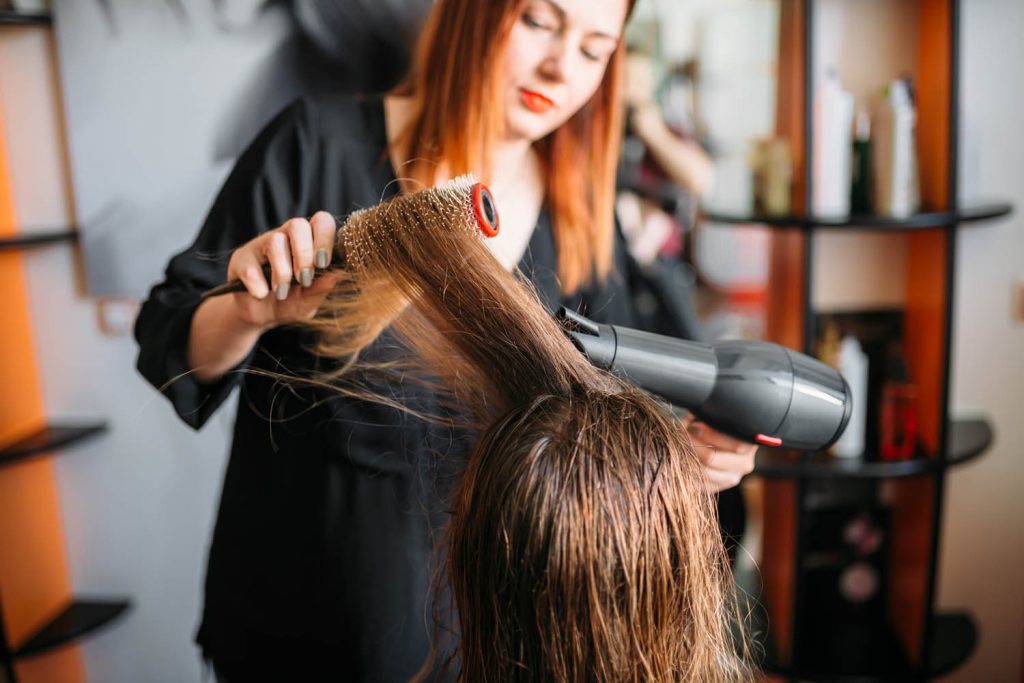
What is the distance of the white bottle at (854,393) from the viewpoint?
162 centimetres

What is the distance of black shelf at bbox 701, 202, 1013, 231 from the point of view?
4.89 feet

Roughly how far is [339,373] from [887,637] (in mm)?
1533

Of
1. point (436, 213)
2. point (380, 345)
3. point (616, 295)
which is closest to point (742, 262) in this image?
point (616, 295)

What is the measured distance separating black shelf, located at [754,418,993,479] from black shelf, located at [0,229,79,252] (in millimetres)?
1466

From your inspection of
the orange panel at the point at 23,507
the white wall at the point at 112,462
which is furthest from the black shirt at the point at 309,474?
the orange panel at the point at 23,507

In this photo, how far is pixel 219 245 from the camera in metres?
1.05

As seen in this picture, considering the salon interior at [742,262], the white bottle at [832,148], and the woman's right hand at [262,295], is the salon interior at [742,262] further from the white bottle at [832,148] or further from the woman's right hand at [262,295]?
the woman's right hand at [262,295]

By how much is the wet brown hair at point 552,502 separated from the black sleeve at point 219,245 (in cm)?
34

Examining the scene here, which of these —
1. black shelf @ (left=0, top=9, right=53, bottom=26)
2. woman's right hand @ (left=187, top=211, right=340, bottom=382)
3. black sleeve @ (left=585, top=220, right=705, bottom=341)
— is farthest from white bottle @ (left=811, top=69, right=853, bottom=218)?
black shelf @ (left=0, top=9, right=53, bottom=26)

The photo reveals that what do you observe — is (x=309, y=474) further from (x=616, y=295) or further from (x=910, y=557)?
(x=910, y=557)

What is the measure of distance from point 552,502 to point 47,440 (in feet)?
4.75

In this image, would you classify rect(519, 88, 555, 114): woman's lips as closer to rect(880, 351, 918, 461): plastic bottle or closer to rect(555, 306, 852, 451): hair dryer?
rect(555, 306, 852, 451): hair dryer

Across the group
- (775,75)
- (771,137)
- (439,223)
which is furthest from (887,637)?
(439,223)

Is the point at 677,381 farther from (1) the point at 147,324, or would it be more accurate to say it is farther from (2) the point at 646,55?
(2) the point at 646,55
